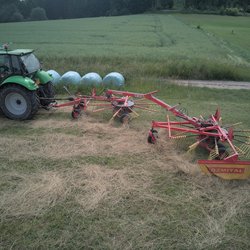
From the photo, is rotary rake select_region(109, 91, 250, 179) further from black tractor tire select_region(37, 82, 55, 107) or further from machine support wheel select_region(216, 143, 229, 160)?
black tractor tire select_region(37, 82, 55, 107)

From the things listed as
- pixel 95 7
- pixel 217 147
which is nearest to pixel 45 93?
pixel 217 147

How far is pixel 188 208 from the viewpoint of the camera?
4273 millimetres

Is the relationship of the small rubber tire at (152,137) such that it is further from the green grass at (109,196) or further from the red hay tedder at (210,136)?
the green grass at (109,196)

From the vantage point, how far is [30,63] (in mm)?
7531

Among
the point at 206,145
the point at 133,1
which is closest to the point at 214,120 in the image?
the point at 206,145

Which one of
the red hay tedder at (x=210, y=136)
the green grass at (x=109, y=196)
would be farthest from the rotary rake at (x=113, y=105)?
the green grass at (x=109, y=196)

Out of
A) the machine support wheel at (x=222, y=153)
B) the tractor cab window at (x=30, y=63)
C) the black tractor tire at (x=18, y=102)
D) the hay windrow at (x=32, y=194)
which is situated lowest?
the machine support wheel at (x=222, y=153)

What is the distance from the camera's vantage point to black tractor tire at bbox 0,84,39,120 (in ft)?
23.6

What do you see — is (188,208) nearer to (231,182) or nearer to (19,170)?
(231,182)

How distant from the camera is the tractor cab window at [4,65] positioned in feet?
23.6

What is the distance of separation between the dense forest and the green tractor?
2199 inches

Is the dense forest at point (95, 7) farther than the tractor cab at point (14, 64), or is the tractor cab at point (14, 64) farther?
the dense forest at point (95, 7)

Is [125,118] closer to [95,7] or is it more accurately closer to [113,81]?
[113,81]

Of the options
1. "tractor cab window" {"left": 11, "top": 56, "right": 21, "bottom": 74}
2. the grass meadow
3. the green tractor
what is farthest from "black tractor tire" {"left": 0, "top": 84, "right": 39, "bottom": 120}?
"tractor cab window" {"left": 11, "top": 56, "right": 21, "bottom": 74}
